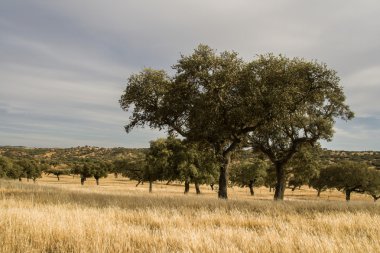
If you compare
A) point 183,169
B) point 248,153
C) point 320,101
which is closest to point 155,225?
point 320,101

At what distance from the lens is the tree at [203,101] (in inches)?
1128

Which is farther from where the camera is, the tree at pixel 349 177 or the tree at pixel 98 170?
the tree at pixel 98 170

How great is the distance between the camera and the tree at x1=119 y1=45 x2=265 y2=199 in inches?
1128

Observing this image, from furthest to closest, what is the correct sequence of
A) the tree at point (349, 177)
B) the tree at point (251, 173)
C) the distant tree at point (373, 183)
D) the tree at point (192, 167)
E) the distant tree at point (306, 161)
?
the tree at point (251, 173) < the distant tree at point (373, 183) < the tree at point (349, 177) < the tree at point (192, 167) < the distant tree at point (306, 161)

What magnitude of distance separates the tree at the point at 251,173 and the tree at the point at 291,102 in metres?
55.5

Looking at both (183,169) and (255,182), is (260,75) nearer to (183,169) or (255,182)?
(183,169)

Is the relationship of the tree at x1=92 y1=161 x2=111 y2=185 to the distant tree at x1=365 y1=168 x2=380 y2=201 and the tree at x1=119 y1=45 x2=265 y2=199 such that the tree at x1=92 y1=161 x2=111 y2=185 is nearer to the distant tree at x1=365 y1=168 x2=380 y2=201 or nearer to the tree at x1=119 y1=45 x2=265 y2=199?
the distant tree at x1=365 y1=168 x2=380 y2=201

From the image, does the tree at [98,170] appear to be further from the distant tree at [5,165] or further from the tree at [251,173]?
the tree at [251,173]

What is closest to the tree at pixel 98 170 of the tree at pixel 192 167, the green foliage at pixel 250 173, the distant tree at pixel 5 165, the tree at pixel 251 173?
the distant tree at pixel 5 165

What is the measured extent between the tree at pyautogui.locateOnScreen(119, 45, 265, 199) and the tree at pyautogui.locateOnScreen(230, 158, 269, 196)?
62.0m

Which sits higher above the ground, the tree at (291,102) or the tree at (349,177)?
the tree at (291,102)

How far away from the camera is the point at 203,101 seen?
93.7 feet

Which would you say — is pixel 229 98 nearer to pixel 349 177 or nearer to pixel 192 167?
pixel 192 167

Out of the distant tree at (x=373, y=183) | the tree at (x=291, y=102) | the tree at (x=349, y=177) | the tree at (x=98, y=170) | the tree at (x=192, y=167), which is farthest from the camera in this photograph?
the tree at (x=98, y=170)
